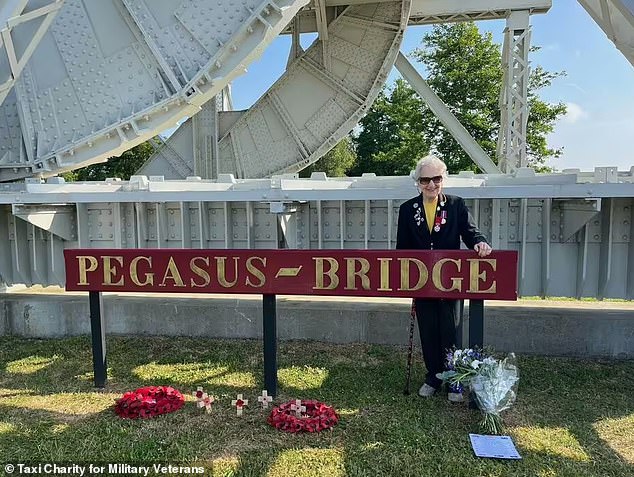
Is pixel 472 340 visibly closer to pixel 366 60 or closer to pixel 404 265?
pixel 404 265

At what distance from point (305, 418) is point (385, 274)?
4.49ft

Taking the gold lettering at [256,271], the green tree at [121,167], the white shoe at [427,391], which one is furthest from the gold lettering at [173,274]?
the green tree at [121,167]

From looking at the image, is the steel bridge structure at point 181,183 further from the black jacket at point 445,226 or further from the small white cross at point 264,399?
the small white cross at point 264,399

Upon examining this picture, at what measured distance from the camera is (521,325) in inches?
238

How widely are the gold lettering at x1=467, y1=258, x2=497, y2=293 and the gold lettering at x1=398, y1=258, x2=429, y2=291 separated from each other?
0.36 metres

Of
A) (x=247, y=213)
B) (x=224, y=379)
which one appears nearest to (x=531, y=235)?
(x=247, y=213)

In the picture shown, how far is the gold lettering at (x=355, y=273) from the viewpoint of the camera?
4379mm

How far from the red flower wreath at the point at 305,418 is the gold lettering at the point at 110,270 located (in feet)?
6.27

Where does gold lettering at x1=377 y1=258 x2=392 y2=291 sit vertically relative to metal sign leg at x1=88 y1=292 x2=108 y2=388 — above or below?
above

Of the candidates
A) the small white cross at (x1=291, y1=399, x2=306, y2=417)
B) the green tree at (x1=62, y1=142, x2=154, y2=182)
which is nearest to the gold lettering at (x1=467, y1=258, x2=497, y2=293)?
the small white cross at (x1=291, y1=399, x2=306, y2=417)

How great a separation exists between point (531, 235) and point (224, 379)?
3811 mm

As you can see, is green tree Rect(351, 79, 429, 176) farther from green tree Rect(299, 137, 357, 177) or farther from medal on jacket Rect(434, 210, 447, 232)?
medal on jacket Rect(434, 210, 447, 232)

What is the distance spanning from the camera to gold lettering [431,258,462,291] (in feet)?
13.8

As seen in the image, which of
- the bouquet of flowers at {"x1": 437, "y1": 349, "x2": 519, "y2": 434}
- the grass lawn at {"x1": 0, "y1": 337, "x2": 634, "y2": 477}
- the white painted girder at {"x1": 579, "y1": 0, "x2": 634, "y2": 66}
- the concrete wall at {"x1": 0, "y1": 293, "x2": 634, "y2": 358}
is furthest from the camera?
the white painted girder at {"x1": 579, "y1": 0, "x2": 634, "y2": 66}
